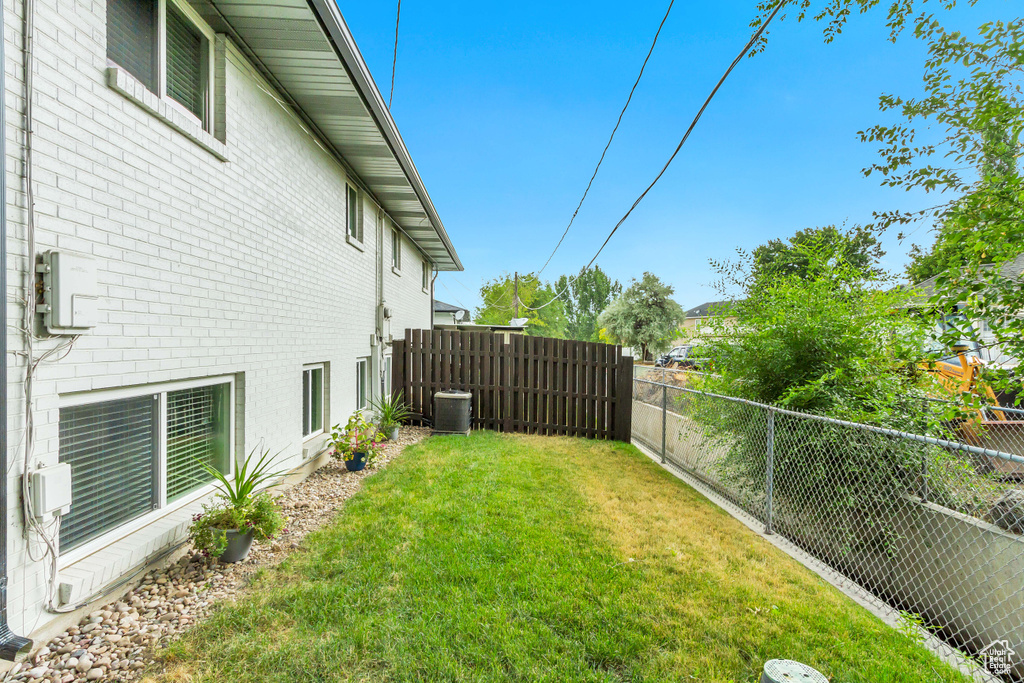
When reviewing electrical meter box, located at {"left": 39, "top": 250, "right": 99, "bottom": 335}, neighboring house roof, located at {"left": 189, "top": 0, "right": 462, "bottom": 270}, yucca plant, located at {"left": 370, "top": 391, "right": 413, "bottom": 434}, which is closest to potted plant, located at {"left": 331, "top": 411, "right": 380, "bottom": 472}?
yucca plant, located at {"left": 370, "top": 391, "right": 413, "bottom": 434}

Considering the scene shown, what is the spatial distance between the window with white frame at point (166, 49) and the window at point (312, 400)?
304 centimetres

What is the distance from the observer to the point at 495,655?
2252mm

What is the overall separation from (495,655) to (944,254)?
4.12 metres

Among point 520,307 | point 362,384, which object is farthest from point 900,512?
point 520,307

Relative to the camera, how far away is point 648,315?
2727cm

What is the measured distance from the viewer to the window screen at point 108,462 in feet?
7.77

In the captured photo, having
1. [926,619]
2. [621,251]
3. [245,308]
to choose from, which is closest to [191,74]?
[245,308]

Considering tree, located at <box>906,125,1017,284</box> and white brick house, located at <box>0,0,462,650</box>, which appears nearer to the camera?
white brick house, located at <box>0,0,462,650</box>

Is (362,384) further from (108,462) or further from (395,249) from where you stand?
(108,462)

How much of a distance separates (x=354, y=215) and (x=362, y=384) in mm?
3082

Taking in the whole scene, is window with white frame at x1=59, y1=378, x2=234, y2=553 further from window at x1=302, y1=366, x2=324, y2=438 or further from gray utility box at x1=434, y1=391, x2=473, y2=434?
gray utility box at x1=434, y1=391, x2=473, y2=434

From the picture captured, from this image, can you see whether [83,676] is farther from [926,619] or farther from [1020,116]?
[1020,116]

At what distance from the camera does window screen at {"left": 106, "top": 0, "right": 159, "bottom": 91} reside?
2.61m

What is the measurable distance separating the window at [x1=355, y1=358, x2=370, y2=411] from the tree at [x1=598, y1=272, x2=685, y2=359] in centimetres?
2177
